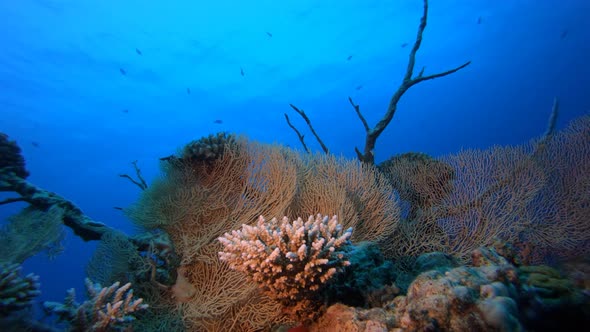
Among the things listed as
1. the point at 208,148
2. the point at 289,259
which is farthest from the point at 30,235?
the point at 289,259

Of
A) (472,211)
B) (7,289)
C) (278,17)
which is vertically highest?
(278,17)

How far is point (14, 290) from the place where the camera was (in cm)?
249

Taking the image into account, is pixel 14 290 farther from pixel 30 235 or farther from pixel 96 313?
pixel 30 235

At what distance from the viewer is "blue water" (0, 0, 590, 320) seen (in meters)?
29.6

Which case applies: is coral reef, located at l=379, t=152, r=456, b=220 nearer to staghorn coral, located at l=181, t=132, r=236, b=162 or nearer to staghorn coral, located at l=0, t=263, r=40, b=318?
staghorn coral, located at l=181, t=132, r=236, b=162

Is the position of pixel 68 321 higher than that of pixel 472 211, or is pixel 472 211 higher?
pixel 472 211

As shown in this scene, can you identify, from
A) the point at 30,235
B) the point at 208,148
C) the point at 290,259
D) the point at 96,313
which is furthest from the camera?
the point at 208,148

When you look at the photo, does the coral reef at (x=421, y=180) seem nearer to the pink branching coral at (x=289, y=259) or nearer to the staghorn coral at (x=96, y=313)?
the pink branching coral at (x=289, y=259)

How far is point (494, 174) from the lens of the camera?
5.12 meters

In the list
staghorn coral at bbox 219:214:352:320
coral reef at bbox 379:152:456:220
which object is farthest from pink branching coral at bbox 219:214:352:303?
coral reef at bbox 379:152:456:220

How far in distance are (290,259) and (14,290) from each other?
8.70 ft

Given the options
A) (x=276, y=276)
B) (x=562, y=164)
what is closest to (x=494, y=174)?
(x=562, y=164)

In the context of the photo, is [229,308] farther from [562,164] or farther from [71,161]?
[71,161]

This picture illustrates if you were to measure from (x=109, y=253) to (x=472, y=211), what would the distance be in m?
6.25
